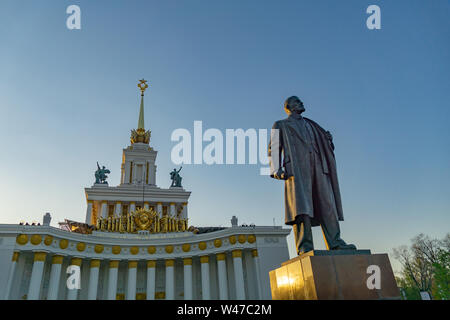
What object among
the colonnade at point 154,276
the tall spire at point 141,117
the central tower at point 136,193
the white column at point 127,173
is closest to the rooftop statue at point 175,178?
the central tower at point 136,193

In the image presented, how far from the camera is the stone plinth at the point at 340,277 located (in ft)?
16.7

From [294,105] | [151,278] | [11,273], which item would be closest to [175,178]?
[151,278]

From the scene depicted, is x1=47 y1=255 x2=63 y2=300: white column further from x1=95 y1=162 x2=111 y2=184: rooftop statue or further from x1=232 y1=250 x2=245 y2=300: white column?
x1=95 y1=162 x2=111 y2=184: rooftop statue

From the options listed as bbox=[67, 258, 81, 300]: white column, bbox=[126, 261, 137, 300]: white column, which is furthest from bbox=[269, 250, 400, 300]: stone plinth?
bbox=[67, 258, 81, 300]: white column

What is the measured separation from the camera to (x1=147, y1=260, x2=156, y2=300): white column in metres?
27.4

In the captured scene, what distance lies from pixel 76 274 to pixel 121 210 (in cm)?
1517

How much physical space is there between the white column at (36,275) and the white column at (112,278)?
5.36 meters

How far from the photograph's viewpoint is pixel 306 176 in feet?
21.5

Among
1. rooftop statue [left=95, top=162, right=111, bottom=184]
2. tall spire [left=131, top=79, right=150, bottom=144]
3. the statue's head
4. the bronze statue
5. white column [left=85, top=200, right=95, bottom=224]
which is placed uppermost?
tall spire [left=131, top=79, right=150, bottom=144]

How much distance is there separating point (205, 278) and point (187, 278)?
162cm

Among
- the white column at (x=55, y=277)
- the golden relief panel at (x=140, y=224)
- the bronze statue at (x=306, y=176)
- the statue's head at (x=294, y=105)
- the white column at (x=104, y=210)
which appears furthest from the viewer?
the white column at (x=104, y=210)

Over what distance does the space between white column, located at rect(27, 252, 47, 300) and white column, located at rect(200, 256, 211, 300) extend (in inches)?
503

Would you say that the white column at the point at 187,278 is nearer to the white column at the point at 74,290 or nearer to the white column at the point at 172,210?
the white column at the point at 74,290
